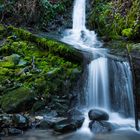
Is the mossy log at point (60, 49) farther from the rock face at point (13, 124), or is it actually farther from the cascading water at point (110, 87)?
the rock face at point (13, 124)

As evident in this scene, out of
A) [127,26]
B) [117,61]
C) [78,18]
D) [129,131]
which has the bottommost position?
[129,131]

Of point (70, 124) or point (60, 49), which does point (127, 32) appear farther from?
point (70, 124)

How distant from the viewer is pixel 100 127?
765cm

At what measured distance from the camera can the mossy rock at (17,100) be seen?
8.32 m

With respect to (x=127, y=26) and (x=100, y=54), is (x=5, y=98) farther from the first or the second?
(x=127, y=26)

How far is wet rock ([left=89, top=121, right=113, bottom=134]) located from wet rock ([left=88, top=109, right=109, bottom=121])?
0.19 metres

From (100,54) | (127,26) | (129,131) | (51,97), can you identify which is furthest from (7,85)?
(127,26)

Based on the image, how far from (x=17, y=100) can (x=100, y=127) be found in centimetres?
217

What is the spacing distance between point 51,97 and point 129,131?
2.24m

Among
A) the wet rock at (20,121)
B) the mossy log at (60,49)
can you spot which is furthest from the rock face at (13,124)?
the mossy log at (60,49)

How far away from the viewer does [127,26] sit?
1229 cm

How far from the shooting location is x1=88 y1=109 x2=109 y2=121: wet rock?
26.2ft

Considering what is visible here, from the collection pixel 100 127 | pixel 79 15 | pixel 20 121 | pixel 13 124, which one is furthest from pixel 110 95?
pixel 79 15

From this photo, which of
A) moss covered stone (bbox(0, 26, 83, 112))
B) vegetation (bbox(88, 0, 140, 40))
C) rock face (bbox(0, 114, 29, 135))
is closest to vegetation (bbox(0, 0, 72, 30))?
vegetation (bbox(88, 0, 140, 40))
